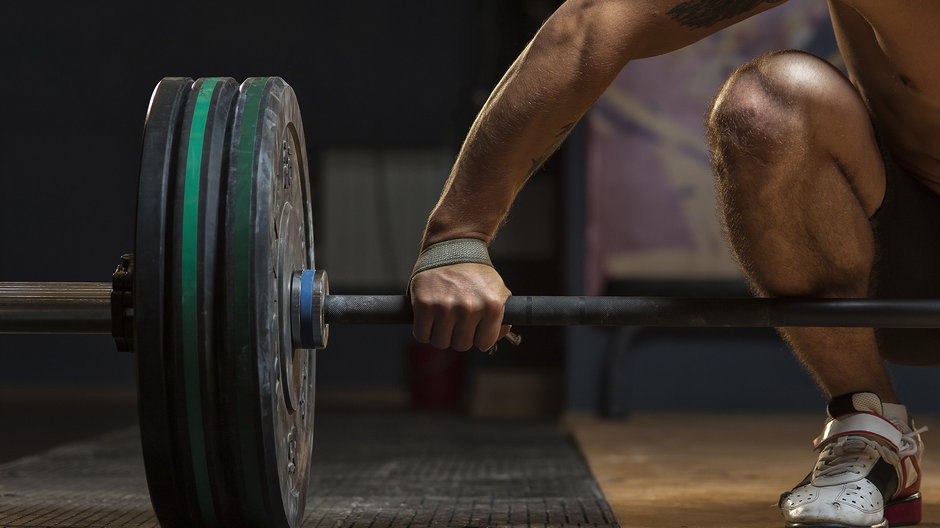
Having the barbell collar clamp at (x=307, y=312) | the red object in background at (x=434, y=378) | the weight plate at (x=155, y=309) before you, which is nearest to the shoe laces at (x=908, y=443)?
the barbell collar clamp at (x=307, y=312)

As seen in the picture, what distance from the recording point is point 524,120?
1072mm

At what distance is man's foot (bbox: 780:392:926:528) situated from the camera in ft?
3.83

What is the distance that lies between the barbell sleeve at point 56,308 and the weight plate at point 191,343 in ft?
0.72

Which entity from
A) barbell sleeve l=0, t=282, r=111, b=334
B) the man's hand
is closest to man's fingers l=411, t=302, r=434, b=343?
the man's hand

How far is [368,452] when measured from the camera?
7.89 ft

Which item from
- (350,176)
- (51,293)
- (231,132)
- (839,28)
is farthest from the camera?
(350,176)

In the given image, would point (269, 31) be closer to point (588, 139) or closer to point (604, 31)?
point (588, 139)

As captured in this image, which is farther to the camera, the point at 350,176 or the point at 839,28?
the point at 350,176

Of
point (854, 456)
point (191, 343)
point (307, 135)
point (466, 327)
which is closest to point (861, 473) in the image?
point (854, 456)

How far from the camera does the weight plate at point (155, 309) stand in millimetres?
953

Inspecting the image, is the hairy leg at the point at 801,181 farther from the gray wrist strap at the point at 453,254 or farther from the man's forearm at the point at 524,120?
the gray wrist strap at the point at 453,254

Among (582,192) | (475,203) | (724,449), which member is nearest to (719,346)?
(582,192)

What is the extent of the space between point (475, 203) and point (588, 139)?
2.47 meters

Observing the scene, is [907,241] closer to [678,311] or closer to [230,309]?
[678,311]
